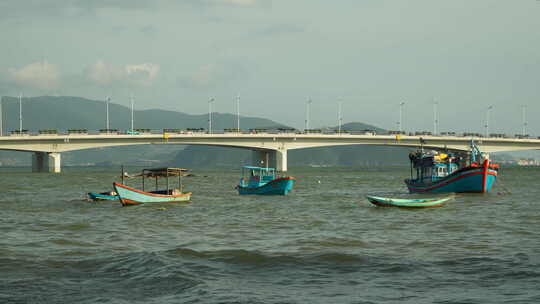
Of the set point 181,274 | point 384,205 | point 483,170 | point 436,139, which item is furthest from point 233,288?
point 436,139

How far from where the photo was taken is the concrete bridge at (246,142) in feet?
359

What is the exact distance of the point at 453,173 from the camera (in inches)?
2092

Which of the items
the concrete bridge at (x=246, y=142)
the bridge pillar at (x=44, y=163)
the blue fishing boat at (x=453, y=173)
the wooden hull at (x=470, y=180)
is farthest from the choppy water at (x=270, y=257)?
the bridge pillar at (x=44, y=163)

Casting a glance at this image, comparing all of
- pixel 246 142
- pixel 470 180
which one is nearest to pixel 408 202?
pixel 470 180

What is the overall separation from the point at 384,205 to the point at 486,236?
536 inches

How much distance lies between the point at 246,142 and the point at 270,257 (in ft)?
327

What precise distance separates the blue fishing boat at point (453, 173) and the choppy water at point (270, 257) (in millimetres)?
15899

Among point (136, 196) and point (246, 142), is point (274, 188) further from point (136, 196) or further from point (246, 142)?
point (246, 142)

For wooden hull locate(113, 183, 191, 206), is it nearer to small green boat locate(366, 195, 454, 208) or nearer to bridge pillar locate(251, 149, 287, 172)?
small green boat locate(366, 195, 454, 208)

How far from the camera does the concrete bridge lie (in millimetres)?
109562

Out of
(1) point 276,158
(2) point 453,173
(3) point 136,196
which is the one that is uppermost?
(1) point 276,158

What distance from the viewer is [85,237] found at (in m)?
26.3

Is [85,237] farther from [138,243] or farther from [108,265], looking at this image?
[108,265]

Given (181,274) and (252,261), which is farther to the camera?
(252,261)
